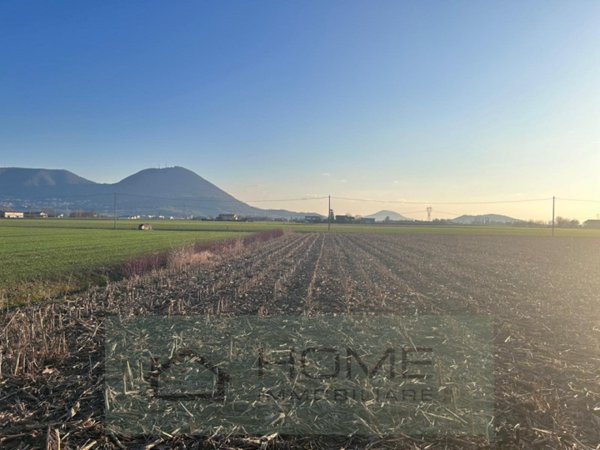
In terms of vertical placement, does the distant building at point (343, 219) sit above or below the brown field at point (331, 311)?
above

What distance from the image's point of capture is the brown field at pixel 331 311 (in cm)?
497

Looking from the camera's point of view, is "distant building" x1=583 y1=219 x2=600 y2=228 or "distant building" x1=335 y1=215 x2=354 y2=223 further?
"distant building" x1=335 y1=215 x2=354 y2=223

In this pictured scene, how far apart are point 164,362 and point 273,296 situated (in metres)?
7.02

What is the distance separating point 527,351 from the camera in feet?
28.0

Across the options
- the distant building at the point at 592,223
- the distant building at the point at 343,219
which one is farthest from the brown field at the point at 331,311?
the distant building at the point at 343,219

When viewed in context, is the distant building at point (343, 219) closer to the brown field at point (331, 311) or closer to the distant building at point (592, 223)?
the distant building at point (592, 223)

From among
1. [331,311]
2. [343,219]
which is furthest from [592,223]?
[331,311]

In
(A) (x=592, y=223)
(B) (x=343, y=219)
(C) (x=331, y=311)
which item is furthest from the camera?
(B) (x=343, y=219)

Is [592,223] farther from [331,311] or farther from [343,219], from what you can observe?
[331,311]

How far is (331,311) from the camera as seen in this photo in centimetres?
1177

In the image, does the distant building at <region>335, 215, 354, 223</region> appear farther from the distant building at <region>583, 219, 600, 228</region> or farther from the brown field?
the brown field

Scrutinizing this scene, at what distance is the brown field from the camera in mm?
4973

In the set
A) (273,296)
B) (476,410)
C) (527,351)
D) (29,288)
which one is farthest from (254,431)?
(29,288)

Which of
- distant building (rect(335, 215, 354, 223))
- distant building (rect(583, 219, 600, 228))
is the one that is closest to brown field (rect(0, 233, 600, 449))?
distant building (rect(583, 219, 600, 228))
